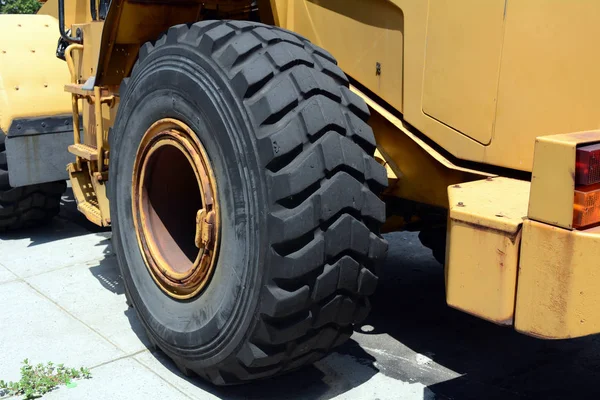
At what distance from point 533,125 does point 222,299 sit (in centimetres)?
133

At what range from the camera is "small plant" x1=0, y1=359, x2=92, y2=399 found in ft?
10.2

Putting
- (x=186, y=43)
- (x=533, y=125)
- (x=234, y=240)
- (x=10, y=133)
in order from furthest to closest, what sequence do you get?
(x=10, y=133)
(x=186, y=43)
(x=234, y=240)
(x=533, y=125)

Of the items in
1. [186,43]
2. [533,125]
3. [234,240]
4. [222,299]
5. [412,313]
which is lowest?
[412,313]

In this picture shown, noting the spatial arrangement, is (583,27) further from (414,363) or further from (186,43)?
(414,363)

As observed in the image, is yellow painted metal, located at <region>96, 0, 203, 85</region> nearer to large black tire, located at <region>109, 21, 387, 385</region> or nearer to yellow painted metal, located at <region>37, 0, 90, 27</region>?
large black tire, located at <region>109, 21, 387, 385</region>

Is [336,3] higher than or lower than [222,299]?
higher

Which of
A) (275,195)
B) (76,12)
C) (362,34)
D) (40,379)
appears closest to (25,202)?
(76,12)

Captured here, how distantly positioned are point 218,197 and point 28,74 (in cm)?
298

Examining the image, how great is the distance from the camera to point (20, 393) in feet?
10.3

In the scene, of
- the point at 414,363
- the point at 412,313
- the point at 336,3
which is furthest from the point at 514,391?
the point at 336,3

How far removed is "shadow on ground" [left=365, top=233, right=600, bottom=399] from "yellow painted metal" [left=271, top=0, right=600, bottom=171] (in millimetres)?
1153

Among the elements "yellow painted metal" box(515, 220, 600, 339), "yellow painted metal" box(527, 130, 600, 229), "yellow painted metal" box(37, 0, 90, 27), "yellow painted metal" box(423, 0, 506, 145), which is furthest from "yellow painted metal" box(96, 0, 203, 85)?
"yellow painted metal" box(515, 220, 600, 339)

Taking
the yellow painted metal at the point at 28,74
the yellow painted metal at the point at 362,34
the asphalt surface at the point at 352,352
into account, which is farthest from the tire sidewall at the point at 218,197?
the yellow painted metal at the point at 28,74

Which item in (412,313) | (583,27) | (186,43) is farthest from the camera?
(412,313)
